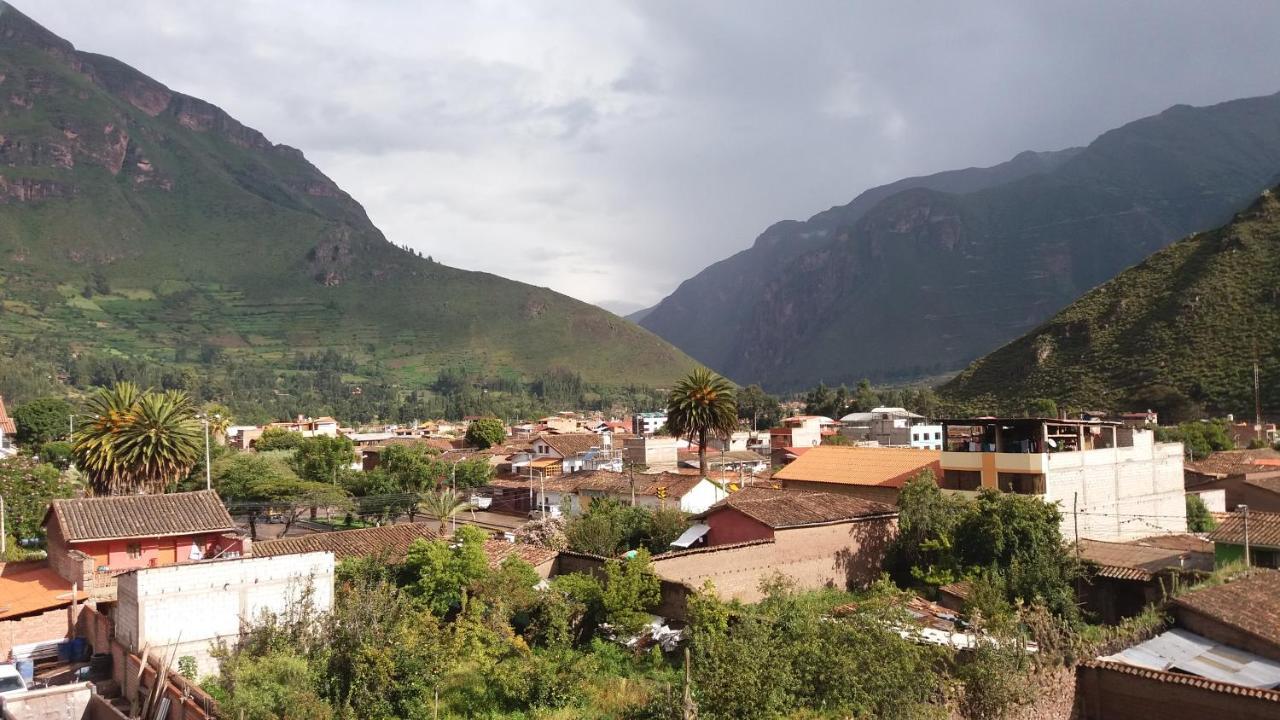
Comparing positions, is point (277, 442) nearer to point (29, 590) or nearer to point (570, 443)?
point (570, 443)

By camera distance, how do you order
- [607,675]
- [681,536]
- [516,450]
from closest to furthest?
[607,675] < [681,536] < [516,450]

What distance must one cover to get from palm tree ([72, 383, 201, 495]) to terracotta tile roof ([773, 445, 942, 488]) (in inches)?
1039

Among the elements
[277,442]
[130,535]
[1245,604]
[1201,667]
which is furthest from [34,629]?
[277,442]

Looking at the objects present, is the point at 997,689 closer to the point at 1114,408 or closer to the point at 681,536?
the point at 681,536

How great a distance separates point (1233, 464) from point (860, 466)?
95.9ft

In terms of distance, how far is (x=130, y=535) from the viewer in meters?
26.4

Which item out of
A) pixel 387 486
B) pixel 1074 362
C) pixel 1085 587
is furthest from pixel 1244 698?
pixel 1074 362

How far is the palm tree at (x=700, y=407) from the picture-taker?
49062 millimetres

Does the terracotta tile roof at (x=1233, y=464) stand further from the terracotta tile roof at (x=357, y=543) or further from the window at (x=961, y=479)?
the terracotta tile roof at (x=357, y=543)

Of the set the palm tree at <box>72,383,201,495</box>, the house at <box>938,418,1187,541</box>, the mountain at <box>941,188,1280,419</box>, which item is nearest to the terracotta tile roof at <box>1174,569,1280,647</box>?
the house at <box>938,418,1187,541</box>

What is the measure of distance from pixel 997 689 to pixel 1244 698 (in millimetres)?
4535

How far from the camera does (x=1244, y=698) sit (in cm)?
1714

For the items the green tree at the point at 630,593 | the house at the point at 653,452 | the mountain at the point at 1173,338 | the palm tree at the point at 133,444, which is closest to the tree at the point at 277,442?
the house at the point at 653,452

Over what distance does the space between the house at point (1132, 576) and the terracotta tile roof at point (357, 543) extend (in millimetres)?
20073
